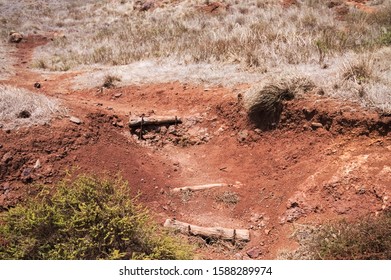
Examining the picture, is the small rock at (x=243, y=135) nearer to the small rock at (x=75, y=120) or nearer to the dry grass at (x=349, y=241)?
the dry grass at (x=349, y=241)

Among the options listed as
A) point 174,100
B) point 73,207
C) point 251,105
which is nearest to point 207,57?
point 174,100

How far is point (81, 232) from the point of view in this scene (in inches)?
140

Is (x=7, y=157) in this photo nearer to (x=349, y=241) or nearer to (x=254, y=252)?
(x=254, y=252)

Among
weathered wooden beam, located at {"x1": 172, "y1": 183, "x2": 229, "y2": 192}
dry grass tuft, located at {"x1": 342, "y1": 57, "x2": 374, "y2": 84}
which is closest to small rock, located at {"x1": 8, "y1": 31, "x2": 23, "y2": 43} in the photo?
weathered wooden beam, located at {"x1": 172, "y1": 183, "x2": 229, "y2": 192}

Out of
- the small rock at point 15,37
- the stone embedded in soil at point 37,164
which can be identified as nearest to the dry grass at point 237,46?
the small rock at point 15,37

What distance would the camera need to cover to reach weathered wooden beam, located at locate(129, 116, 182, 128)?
271 inches

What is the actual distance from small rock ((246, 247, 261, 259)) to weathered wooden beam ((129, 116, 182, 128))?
10.8 ft

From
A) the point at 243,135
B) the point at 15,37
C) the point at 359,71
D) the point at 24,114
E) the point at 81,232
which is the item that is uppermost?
the point at 359,71

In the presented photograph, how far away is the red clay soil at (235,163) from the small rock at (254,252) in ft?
0.06

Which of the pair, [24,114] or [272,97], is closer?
[24,114]

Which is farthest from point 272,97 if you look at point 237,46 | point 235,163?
point 237,46

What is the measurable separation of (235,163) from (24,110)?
3604 mm

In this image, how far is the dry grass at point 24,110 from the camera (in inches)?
226
